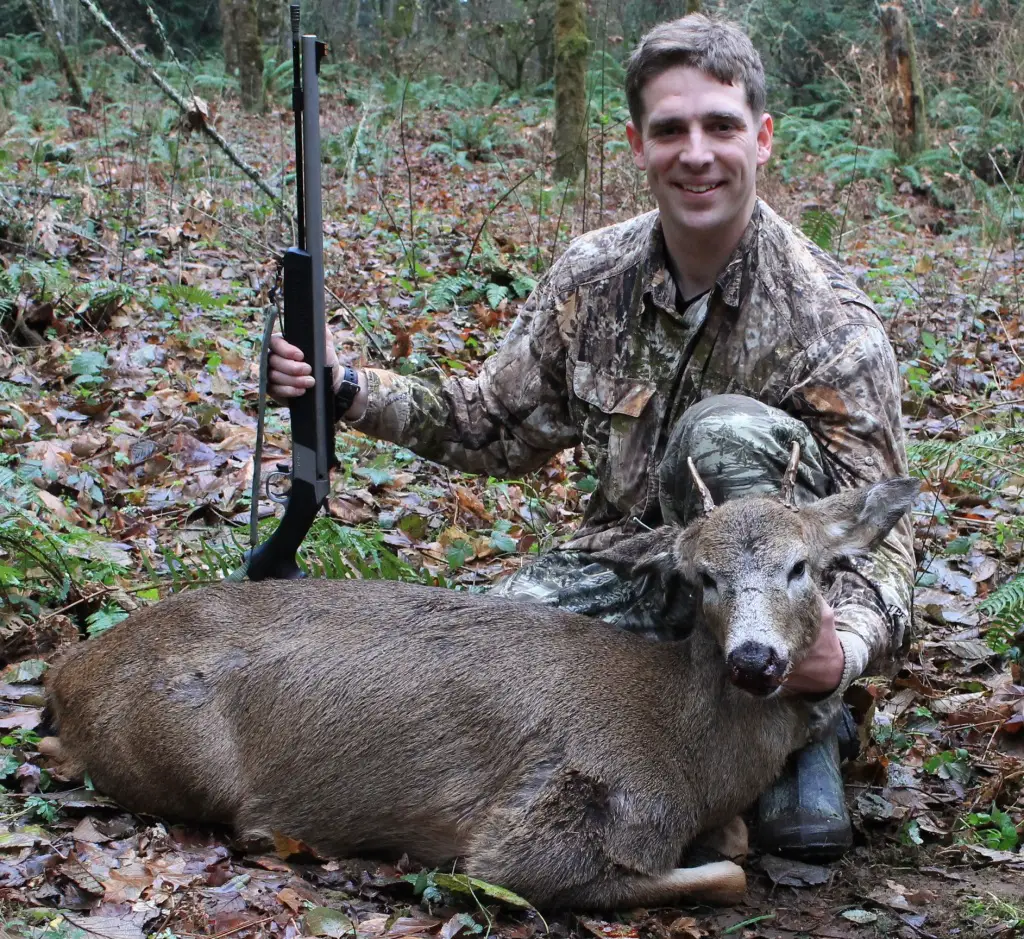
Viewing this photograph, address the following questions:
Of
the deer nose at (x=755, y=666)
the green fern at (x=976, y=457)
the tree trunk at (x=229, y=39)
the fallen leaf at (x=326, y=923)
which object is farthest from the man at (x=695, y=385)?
the tree trunk at (x=229, y=39)

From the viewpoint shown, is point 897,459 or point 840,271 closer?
point 897,459

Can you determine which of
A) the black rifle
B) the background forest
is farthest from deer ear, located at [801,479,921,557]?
the black rifle

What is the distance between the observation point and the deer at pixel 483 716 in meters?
4.00

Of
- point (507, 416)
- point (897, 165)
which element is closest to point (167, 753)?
point (507, 416)

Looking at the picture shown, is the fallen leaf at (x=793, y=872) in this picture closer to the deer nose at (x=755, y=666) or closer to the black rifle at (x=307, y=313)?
the deer nose at (x=755, y=666)

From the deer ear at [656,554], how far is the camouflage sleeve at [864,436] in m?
0.63

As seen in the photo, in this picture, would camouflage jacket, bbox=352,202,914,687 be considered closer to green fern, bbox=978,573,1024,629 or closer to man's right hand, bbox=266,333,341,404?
green fern, bbox=978,573,1024,629

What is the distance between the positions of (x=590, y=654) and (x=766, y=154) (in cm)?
232

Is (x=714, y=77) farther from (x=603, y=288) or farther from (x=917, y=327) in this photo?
(x=917, y=327)

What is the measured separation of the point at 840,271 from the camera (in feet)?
16.7

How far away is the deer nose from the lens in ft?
11.8

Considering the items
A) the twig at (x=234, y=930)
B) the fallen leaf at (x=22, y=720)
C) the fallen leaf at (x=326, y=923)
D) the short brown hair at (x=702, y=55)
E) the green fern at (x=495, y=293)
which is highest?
the short brown hair at (x=702, y=55)


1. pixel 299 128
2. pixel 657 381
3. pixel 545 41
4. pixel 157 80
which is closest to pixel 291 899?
pixel 657 381

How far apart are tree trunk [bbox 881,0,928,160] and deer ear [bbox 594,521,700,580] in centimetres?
1405
